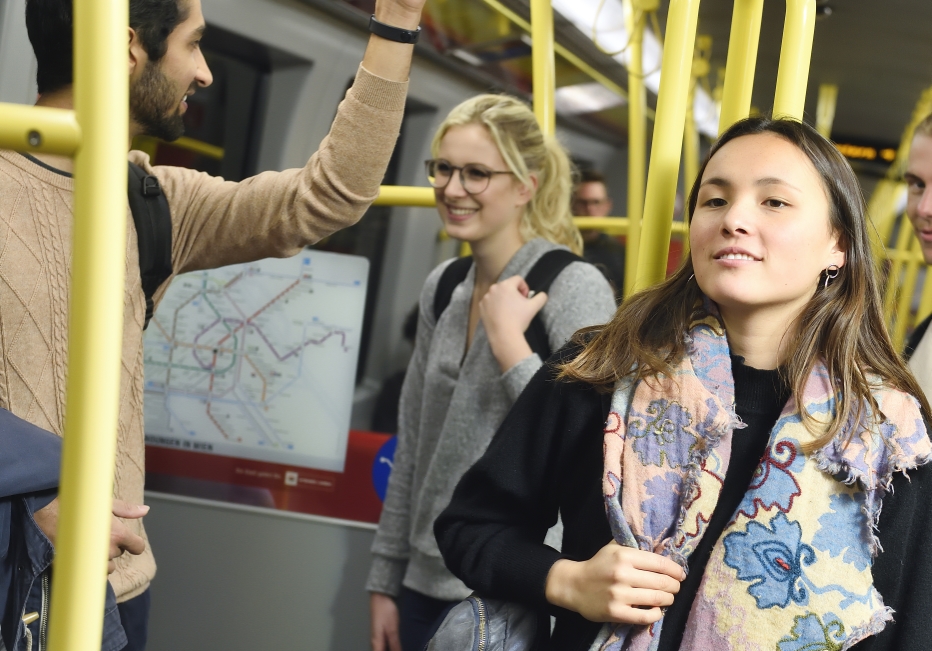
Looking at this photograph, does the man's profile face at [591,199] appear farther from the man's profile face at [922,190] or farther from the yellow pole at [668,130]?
the yellow pole at [668,130]

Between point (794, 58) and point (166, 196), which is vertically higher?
point (794, 58)

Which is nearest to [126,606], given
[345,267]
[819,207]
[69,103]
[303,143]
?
[69,103]

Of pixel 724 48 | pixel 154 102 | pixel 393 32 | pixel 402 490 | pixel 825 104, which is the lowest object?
pixel 402 490

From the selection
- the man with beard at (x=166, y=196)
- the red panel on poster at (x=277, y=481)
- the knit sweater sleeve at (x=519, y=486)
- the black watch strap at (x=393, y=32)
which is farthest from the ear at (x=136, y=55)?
the red panel on poster at (x=277, y=481)

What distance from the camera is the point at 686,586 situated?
1239mm

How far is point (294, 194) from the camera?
1.51m

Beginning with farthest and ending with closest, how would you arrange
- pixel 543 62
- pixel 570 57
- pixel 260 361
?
1. pixel 570 57
2. pixel 260 361
3. pixel 543 62

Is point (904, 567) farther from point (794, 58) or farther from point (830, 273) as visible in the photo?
point (794, 58)

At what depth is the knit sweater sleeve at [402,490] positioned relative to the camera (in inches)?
86.5

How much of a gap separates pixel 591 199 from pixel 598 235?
1.05 ft

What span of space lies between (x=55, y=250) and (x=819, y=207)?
1.13 m

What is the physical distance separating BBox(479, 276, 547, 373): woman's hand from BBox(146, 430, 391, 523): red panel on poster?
3.44 ft

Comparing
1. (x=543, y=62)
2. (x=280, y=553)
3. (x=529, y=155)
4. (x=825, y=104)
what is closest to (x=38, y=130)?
(x=529, y=155)

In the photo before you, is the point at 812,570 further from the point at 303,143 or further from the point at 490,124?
the point at 303,143
